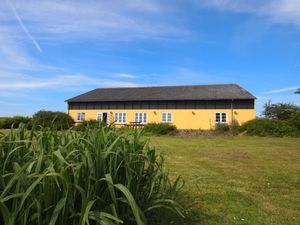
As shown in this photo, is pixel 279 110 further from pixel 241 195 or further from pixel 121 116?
pixel 241 195

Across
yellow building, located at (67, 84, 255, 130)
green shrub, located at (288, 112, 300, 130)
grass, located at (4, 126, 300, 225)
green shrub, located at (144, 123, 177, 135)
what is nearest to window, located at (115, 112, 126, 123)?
yellow building, located at (67, 84, 255, 130)

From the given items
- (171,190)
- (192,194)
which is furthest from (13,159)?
(192,194)

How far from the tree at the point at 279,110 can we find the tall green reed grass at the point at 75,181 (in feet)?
110

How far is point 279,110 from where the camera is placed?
35.5m

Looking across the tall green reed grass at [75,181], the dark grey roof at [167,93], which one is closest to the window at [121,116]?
the dark grey roof at [167,93]

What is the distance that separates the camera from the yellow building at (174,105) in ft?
108

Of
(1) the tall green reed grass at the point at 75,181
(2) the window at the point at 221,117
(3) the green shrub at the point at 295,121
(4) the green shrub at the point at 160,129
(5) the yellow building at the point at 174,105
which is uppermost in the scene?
(5) the yellow building at the point at 174,105

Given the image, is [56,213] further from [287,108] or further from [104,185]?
[287,108]

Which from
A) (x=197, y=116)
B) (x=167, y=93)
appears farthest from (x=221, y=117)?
(x=167, y=93)

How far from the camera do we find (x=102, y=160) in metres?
2.58

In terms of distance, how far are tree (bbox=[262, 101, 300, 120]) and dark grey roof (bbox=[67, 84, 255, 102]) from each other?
4785 mm

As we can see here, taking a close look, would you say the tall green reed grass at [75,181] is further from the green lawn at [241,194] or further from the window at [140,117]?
the window at [140,117]

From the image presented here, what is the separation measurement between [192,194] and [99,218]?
3307 millimetres

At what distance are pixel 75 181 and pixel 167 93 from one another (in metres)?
36.0
